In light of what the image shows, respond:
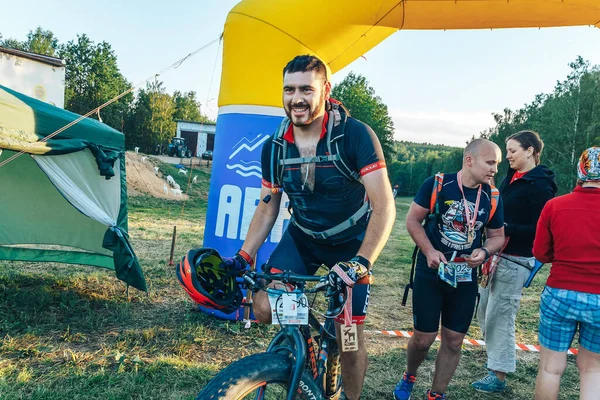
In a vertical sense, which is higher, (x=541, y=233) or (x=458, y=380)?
(x=541, y=233)

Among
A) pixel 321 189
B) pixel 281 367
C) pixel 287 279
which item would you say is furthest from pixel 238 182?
pixel 281 367

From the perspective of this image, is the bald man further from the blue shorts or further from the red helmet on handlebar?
the red helmet on handlebar

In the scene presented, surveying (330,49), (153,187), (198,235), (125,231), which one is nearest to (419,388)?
(330,49)

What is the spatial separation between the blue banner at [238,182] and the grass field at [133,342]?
1101 mm

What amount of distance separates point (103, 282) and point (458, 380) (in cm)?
540

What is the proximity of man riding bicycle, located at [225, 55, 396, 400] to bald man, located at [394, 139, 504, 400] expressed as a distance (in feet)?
2.84

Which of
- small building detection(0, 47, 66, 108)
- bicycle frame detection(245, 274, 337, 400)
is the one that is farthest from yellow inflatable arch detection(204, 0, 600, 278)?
small building detection(0, 47, 66, 108)

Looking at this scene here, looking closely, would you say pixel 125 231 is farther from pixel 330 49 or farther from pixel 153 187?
pixel 153 187

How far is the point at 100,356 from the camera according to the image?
402cm

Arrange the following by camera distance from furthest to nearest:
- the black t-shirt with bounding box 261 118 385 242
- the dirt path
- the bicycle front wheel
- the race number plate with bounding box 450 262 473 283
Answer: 1. the dirt path
2. the race number plate with bounding box 450 262 473 283
3. the black t-shirt with bounding box 261 118 385 242
4. the bicycle front wheel

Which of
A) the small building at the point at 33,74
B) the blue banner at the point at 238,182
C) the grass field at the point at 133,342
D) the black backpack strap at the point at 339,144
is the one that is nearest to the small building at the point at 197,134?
the small building at the point at 33,74

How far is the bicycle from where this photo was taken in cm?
176

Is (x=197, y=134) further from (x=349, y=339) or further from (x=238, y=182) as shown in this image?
(x=349, y=339)

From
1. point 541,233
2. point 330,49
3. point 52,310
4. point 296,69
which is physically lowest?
point 52,310
